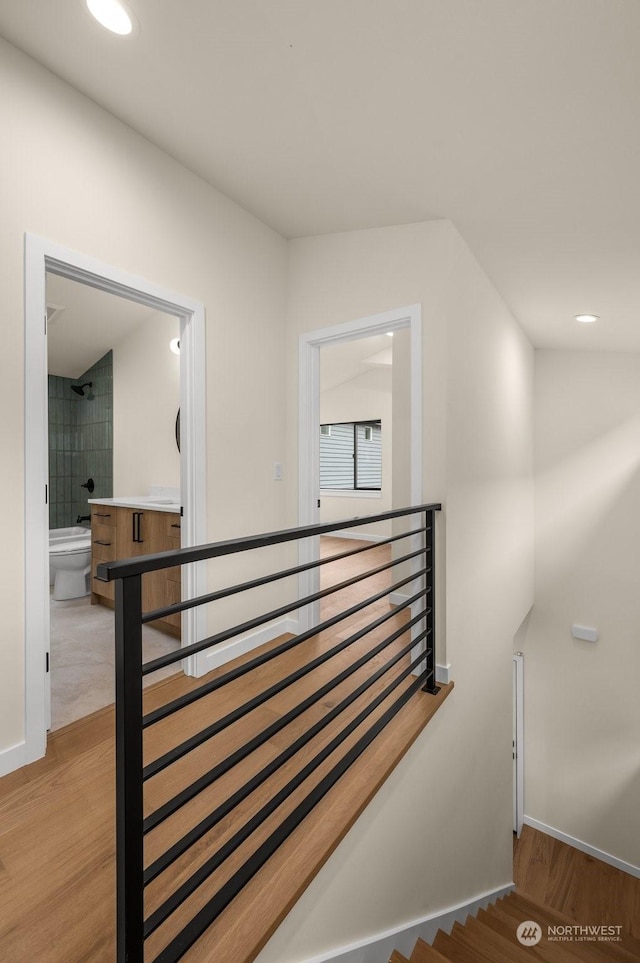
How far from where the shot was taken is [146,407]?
4.38 m

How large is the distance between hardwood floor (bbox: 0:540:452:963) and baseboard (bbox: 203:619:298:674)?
0.92 ft

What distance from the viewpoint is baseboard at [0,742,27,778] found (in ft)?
5.37

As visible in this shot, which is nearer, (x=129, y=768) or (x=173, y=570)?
(x=129, y=768)

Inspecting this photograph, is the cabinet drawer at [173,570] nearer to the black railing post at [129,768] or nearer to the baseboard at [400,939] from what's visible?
the baseboard at [400,939]

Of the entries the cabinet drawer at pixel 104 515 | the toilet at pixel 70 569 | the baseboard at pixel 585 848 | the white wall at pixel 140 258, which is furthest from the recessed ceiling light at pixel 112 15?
the baseboard at pixel 585 848

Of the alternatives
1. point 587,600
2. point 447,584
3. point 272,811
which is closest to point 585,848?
point 587,600

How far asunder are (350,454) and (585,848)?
5.58m

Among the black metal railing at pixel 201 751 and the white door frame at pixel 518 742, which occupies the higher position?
the black metal railing at pixel 201 751

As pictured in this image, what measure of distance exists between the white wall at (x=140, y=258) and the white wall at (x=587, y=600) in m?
3.36

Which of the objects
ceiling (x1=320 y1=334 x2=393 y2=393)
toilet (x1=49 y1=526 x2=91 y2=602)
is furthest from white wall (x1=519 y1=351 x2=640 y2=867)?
toilet (x1=49 y1=526 x2=91 y2=602)

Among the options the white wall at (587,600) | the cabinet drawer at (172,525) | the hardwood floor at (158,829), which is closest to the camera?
the hardwood floor at (158,829)

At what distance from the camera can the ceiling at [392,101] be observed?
1.35 meters

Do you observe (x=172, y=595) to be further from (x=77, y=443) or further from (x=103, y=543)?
(x=77, y=443)

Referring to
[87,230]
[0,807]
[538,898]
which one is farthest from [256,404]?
[538,898]
